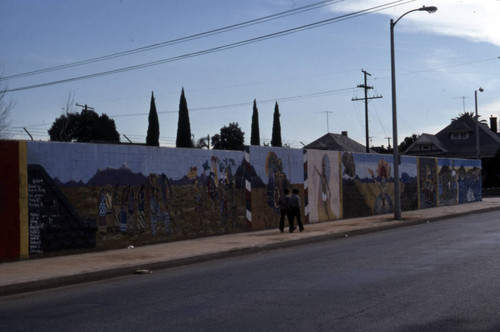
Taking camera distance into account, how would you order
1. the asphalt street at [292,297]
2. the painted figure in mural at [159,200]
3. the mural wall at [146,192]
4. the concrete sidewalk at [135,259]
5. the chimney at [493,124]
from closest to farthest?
1. the asphalt street at [292,297]
2. the concrete sidewalk at [135,259]
3. the mural wall at [146,192]
4. the painted figure in mural at [159,200]
5. the chimney at [493,124]

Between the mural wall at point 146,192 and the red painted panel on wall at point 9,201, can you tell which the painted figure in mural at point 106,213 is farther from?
the red painted panel on wall at point 9,201

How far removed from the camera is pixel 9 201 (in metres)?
14.8

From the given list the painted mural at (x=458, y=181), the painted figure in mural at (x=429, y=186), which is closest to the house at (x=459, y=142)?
the painted mural at (x=458, y=181)

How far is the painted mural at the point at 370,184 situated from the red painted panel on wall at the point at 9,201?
1800 cm

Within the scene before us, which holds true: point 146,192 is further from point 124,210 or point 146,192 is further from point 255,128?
point 255,128

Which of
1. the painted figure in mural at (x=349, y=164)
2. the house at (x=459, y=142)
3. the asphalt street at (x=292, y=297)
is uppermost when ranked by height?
the house at (x=459, y=142)

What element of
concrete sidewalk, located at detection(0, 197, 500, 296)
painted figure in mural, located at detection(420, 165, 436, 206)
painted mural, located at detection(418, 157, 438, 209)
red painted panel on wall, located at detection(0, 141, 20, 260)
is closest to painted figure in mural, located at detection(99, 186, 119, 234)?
concrete sidewalk, located at detection(0, 197, 500, 296)

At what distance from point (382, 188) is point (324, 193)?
22.0 ft

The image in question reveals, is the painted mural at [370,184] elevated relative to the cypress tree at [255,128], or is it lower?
lower

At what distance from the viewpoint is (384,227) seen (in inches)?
953

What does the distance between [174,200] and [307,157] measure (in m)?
9.24

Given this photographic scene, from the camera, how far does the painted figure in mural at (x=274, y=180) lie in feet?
79.8

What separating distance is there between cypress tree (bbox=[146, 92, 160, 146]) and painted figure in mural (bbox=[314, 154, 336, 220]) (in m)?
30.4

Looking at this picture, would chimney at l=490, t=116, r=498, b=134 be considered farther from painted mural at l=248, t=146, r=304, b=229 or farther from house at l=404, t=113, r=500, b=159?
painted mural at l=248, t=146, r=304, b=229
